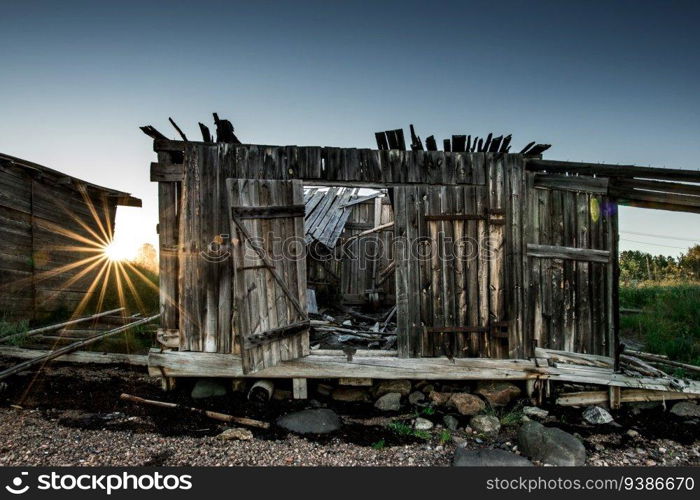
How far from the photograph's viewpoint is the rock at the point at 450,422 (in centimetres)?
483

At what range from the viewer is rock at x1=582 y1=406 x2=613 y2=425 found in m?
5.08

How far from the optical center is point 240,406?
520cm

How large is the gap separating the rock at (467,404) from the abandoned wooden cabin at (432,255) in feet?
1.08

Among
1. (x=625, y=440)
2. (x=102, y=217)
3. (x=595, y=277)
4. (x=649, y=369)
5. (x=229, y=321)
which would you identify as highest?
(x=102, y=217)

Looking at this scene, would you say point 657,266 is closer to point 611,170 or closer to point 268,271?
point 611,170

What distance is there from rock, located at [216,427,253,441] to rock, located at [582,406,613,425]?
15.8 ft

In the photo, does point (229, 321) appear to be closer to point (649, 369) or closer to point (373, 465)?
point (373, 465)

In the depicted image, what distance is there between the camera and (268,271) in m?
5.05

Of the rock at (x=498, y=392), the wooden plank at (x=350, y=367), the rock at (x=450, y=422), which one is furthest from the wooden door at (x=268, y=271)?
the rock at (x=498, y=392)

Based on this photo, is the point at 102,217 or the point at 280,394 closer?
the point at 280,394

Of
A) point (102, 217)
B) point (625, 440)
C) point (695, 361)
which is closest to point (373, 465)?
point (625, 440)

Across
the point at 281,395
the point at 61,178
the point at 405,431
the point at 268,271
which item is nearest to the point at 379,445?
the point at 405,431

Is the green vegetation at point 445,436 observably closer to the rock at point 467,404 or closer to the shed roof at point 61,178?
the rock at point 467,404

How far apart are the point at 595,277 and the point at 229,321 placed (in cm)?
594
